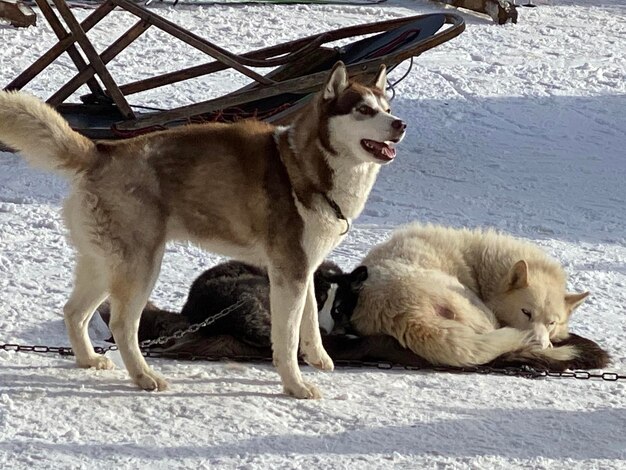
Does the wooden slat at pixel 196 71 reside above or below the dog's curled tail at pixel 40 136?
below

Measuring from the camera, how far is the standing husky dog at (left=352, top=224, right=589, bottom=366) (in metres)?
5.38

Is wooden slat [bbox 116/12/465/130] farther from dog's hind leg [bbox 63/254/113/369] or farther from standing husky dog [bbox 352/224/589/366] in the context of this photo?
dog's hind leg [bbox 63/254/113/369]

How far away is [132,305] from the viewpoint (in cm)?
→ 456

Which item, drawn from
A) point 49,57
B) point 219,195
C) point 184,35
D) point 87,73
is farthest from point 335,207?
point 49,57

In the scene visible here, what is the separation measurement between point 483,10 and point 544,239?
20.7ft

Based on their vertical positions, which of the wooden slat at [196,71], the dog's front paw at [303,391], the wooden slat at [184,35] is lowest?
the dog's front paw at [303,391]

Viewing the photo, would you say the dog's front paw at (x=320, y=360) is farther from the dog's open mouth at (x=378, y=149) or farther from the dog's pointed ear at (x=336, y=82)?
the dog's pointed ear at (x=336, y=82)

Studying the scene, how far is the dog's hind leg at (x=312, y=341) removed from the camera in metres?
5.03

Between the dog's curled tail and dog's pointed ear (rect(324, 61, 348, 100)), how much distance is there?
0.97 metres

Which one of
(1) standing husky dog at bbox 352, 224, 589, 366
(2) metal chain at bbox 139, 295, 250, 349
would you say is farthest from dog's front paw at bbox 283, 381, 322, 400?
(1) standing husky dog at bbox 352, 224, 589, 366

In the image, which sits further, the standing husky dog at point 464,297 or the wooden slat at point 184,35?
the wooden slat at point 184,35

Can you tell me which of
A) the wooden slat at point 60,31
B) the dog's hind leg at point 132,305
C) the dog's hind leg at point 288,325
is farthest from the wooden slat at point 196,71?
the dog's hind leg at point 132,305

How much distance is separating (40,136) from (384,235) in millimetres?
3421

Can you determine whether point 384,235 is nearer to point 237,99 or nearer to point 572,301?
point 237,99
